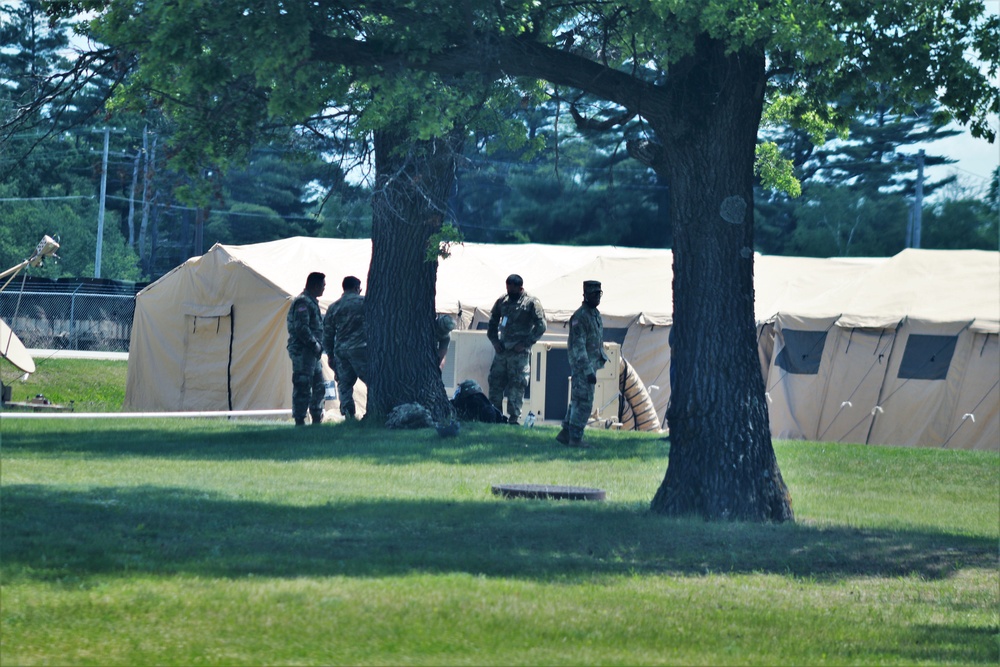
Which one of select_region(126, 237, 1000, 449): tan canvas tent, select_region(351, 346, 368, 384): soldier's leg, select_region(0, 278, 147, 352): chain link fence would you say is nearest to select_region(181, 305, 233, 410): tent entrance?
select_region(126, 237, 1000, 449): tan canvas tent

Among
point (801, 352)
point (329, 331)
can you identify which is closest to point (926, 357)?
point (801, 352)

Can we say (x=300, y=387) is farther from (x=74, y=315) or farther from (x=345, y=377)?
(x=74, y=315)

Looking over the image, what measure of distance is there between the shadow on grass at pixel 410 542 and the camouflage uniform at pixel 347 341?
707 centimetres

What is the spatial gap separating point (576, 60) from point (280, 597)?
547 centimetres

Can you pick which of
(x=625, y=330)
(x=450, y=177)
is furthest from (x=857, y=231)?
(x=450, y=177)

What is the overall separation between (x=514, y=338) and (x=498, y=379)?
0.73 metres

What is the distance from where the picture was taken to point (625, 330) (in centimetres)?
2431

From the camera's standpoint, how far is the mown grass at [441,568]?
5941 millimetres

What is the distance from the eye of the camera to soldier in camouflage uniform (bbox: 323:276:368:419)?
1755cm

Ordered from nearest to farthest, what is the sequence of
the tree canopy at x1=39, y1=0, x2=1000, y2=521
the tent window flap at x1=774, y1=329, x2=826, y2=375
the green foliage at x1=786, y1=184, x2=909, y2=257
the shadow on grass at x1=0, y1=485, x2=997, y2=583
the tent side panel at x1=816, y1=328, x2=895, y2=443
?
the shadow on grass at x1=0, y1=485, x2=997, y2=583 → the tree canopy at x1=39, y1=0, x2=1000, y2=521 → the tent side panel at x1=816, y1=328, x2=895, y2=443 → the tent window flap at x1=774, y1=329, x2=826, y2=375 → the green foliage at x1=786, y1=184, x2=909, y2=257

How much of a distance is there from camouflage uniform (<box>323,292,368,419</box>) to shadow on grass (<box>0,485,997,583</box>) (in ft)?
23.2

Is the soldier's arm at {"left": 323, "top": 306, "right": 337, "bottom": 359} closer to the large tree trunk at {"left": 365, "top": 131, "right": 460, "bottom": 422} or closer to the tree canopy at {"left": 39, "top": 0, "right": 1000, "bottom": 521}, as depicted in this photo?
the large tree trunk at {"left": 365, "top": 131, "right": 460, "bottom": 422}

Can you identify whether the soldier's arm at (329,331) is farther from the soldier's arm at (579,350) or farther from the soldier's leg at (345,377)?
the soldier's arm at (579,350)

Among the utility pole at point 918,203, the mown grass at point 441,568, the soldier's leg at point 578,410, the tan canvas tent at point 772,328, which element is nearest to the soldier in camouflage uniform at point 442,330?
the soldier's leg at point 578,410
